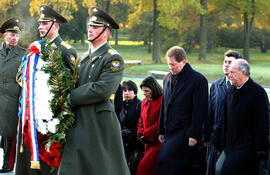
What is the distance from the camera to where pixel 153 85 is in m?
7.30

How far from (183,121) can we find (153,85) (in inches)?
39.7

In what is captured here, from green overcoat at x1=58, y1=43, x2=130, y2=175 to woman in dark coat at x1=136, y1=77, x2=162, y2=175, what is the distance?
182 centimetres

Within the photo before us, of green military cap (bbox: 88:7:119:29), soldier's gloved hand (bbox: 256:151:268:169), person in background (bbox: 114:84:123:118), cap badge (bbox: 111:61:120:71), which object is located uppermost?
green military cap (bbox: 88:7:119:29)

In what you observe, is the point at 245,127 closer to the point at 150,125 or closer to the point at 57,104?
the point at 150,125

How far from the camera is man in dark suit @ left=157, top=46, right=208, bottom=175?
21.1 ft

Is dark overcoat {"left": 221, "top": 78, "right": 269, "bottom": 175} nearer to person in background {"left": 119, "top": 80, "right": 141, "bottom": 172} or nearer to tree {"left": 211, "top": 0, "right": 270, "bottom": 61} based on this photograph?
person in background {"left": 119, "top": 80, "right": 141, "bottom": 172}

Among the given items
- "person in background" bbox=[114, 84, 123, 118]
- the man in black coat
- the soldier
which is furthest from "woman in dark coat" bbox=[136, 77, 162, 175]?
the soldier

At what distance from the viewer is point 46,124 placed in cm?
534

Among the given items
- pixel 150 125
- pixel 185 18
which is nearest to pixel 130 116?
pixel 150 125

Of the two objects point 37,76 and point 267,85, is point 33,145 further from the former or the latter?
point 267,85

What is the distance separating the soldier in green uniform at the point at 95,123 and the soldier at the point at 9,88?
2718 mm

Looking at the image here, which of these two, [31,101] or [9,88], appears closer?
[31,101]

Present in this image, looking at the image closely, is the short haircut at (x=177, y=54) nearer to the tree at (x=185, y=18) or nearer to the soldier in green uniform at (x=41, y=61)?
the soldier in green uniform at (x=41, y=61)

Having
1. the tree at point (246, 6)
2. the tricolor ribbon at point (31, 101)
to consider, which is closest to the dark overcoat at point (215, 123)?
the tricolor ribbon at point (31, 101)
